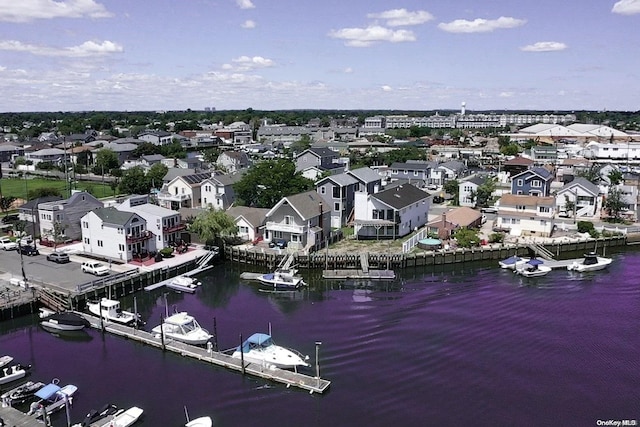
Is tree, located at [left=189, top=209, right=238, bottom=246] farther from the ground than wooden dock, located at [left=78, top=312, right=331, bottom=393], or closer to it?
A: farther from the ground

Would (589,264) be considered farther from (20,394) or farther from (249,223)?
(20,394)

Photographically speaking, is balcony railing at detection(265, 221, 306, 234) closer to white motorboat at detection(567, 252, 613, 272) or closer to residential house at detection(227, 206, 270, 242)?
residential house at detection(227, 206, 270, 242)

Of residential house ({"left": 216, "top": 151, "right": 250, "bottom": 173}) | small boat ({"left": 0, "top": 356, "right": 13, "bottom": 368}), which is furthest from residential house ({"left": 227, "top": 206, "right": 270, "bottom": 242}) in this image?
residential house ({"left": 216, "top": 151, "right": 250, "bottom": 173})

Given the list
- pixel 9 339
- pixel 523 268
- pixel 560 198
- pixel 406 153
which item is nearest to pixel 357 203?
pixel 523 268

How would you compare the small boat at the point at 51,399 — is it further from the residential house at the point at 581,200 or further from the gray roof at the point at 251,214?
the residential house at the point at 581,200

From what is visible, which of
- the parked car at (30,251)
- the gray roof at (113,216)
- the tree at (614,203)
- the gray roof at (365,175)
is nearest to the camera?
the gray roof at (113,216)

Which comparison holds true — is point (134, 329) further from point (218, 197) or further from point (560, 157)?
point (560, 157)

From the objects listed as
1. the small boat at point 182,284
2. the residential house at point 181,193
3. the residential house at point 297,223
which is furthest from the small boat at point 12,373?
the residential house at point 181,193
